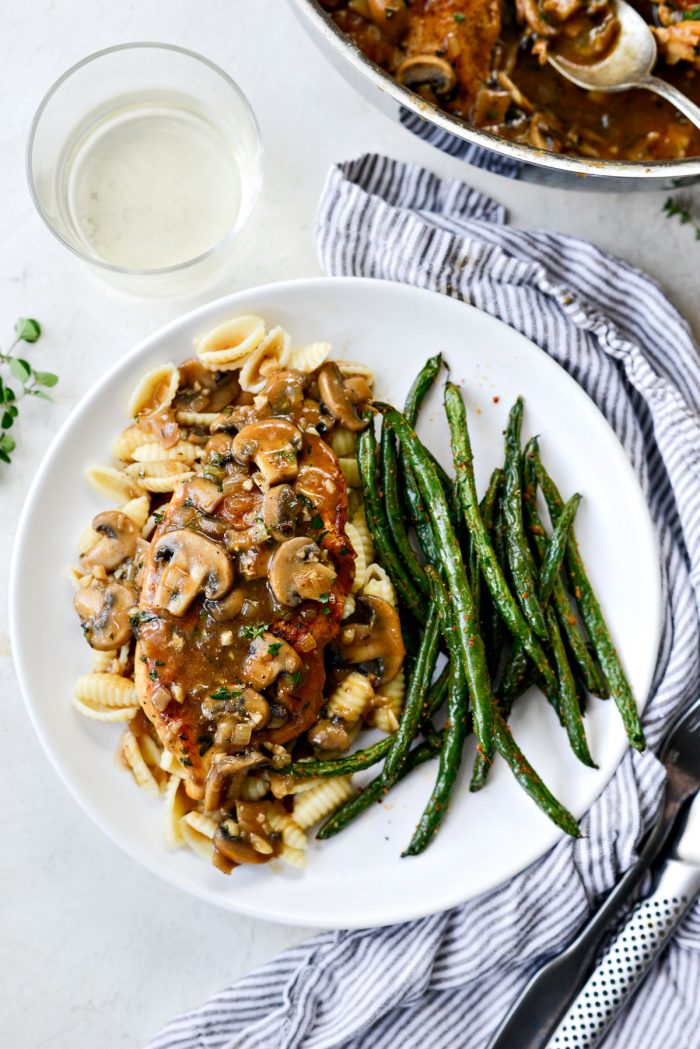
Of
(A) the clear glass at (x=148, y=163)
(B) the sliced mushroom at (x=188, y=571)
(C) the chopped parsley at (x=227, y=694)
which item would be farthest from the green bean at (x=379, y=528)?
(A) the clear glass at (x=148, y=163)

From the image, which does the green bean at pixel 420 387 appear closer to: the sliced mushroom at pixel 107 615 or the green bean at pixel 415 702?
the green bean at pixel 415 702

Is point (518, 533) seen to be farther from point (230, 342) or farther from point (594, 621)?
point (230, 342)

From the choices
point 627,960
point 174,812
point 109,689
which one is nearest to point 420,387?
point 109,689

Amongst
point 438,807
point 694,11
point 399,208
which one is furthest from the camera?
point 399,208

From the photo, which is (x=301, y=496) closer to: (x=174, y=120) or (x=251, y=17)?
(x=174, y=120)

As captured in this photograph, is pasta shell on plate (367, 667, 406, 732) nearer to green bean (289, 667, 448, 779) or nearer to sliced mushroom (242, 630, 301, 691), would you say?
green bean (289, 667, 448, 779)

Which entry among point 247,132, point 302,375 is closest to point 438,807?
point 302,375
